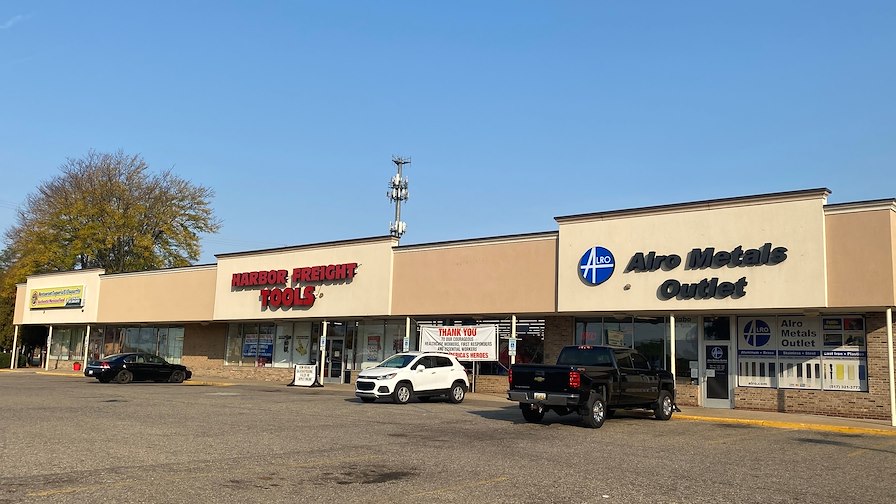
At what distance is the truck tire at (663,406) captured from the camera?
20281mm

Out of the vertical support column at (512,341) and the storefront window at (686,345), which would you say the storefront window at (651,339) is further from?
the vertical support column at (512,341)

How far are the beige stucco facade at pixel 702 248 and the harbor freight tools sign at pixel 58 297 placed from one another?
34.2 meters

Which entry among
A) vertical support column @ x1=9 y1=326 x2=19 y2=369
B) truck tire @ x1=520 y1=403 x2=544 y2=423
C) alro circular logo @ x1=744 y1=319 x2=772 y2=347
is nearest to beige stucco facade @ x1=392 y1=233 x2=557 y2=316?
alro circular logo @ x1=744 y1=319 x2=772 y2=347

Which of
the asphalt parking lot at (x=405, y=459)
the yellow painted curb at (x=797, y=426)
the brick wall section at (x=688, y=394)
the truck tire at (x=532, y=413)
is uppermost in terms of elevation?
the brick wall section at (x=688, y=394)

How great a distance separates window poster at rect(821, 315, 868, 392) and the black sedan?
2646cm

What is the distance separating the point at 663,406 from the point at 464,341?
10599mm

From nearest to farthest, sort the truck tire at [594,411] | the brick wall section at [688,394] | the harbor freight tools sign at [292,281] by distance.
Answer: the truck tire at [594,411]
the brick wall section at [688,394]
the harbor freight tools sign at [292,281]

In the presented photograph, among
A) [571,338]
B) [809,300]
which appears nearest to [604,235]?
[571,338]

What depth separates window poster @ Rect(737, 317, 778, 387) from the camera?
82.2 ft

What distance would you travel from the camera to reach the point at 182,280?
141ft

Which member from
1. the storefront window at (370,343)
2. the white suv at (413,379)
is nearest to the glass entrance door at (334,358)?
the storefront window at (370,343)

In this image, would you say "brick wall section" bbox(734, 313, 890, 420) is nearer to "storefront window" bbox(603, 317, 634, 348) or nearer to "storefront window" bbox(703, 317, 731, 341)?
"storefront window" bbox(703, 317, 731, 341)

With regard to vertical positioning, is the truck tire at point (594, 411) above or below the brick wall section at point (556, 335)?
below

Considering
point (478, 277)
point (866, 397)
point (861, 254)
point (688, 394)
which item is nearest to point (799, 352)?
point (866, 397)
